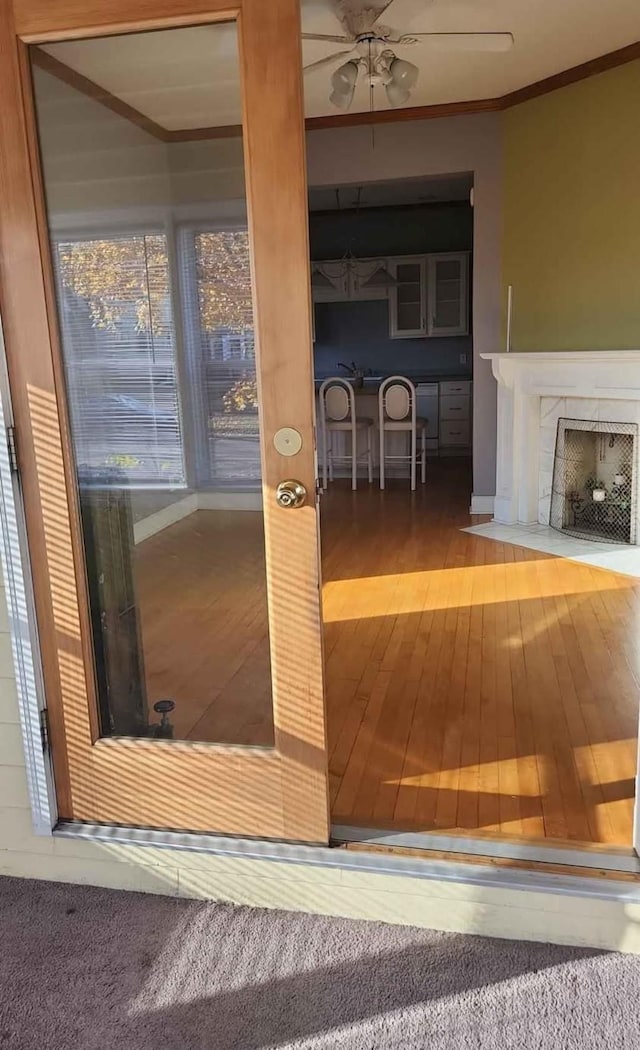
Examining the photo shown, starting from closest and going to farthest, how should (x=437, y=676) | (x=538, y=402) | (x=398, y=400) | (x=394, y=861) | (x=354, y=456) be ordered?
(x=394, y=861) < (x=437, y=676) < (x=538, y=402) < (x=354, y=456) < (x=398, y=400)

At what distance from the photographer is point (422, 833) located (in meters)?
2.13

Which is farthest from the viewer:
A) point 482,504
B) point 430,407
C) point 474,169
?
point 430,407

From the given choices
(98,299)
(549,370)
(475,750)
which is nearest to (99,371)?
(98,299)

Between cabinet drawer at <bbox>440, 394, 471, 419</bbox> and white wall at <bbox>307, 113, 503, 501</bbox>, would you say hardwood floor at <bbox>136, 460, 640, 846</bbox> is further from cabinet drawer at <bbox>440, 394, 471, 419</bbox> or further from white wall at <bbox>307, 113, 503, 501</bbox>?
cabinet drawer at <bbox>440, 394, 471, 419</bbox>

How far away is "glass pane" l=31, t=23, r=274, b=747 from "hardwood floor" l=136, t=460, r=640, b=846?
0.01 meters

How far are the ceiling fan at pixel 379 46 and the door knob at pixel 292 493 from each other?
9.34 feet

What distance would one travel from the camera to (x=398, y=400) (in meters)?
7.11

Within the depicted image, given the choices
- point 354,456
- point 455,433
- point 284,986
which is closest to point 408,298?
point 455,433

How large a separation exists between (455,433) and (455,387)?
515 millimetres

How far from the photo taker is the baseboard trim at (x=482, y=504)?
6.13 m

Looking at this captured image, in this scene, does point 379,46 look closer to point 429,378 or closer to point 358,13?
point 358,13

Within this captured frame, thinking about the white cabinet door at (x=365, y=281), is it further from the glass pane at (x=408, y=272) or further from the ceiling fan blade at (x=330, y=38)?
the ceiling fan blade at (x=330, y=38)

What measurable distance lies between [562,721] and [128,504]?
1.69 meters

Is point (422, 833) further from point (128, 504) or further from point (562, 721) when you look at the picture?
point (128, 504)
